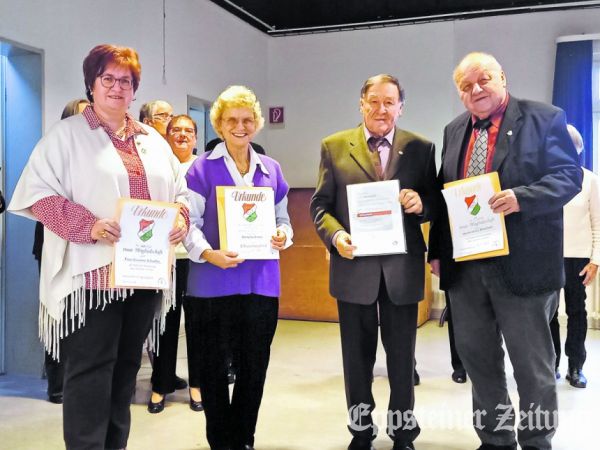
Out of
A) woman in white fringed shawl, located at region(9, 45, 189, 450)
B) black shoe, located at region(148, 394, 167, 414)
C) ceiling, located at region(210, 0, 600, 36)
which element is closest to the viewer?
woman in white fringed shawl, located at region(9, 45, 189, 450)

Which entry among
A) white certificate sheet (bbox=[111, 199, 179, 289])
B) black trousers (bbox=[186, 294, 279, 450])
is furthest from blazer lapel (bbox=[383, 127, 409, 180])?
white certificate sheet (bbox=[111, 199, 179, 289])

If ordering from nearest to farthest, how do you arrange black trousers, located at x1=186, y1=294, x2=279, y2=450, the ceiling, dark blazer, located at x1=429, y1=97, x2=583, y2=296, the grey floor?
dark blazer, located at x1=429, y1=97, x2=583, y2=296
black trousers, located at x1=186, y1=294, x2=279, y2=450
the grey floor
the ceiling

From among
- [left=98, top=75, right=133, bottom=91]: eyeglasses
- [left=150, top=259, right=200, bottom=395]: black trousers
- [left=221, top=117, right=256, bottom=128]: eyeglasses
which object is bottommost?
[left=150, top=259, right=200, bottom=395]: black trousers

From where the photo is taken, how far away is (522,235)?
7.22ft

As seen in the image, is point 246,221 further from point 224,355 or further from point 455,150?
point 455,150

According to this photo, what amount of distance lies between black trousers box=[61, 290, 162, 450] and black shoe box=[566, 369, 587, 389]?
112 inches

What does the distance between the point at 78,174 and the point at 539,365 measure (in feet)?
5.76

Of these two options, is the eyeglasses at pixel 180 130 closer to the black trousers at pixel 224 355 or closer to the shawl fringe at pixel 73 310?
the black trousers at pixel 224 355

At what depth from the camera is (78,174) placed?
1853 mm

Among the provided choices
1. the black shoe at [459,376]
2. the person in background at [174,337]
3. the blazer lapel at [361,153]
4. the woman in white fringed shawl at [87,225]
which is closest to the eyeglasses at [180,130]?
the person in background at [174,337]

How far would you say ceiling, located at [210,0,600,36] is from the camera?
5.80 meters

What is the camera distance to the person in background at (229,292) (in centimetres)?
226

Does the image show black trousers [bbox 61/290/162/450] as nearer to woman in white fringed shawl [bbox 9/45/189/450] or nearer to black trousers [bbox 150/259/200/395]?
woman in white fringed shawl [bbox 9/45/189/450]

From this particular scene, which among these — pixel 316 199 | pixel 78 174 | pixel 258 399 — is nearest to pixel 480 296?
pixel 316 199
